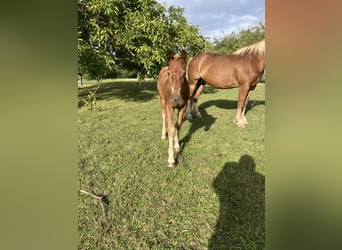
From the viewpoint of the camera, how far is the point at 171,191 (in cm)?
312

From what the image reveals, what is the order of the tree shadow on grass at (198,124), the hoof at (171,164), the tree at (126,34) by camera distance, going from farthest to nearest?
the tree at (126,34), the tree shadow on grass at (198,124), the hoof at (171,164)

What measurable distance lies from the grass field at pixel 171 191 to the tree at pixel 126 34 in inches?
112

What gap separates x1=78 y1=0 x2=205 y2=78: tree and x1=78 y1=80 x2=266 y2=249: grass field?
2.85 meters

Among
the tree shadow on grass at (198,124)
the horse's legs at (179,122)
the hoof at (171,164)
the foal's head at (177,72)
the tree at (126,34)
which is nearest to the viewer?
the foal's head at (177,72)

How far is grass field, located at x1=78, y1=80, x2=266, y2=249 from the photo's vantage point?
2346mm

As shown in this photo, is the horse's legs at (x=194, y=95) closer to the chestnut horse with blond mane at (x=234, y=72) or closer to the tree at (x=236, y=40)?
the chestnut horse with blond mane at (x=234, y=72)

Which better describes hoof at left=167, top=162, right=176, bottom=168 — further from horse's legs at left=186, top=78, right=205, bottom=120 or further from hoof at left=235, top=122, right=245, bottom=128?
horse's legs at left=186, top=78, right=205, bottom=120

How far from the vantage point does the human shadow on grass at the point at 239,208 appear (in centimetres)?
228

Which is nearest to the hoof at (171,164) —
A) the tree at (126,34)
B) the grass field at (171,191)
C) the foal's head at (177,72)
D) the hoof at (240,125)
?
the grass field at (171,191)

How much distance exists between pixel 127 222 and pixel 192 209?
0.79 meters
